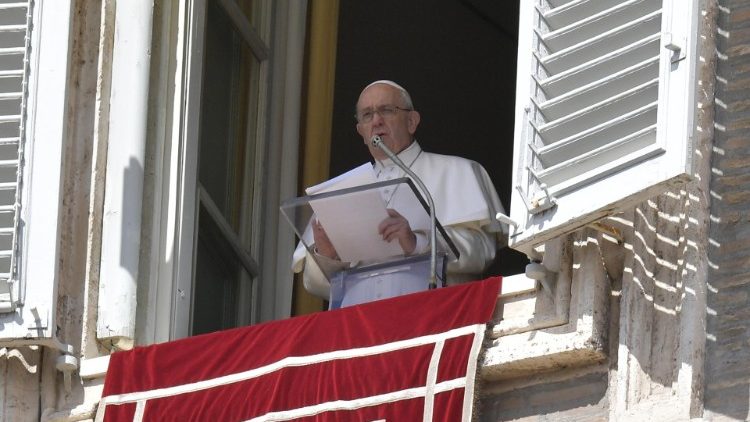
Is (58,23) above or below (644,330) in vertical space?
above

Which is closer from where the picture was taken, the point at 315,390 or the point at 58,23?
the point at 315,390

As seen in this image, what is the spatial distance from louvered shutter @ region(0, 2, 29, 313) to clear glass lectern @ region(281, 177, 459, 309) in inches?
30.9

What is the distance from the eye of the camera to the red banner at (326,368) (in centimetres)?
849

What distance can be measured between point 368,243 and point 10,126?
1.08 meters

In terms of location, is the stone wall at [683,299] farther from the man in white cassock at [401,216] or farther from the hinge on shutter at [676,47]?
the man in white cassock at [401,216]

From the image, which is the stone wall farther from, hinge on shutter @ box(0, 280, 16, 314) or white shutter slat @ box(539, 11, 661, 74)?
hinge on shutter @ box(0, 280, 16, 314)

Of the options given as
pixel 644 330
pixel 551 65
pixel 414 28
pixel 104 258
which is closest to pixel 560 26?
pixel 551 65

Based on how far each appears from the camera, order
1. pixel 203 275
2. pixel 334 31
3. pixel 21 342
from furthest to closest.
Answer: pixel 334 31
pixel 203 275
pixel 21 342

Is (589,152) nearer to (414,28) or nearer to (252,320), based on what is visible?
(252,320)

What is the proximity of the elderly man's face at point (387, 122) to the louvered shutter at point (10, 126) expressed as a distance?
1.17 metres

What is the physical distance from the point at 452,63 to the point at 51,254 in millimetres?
3609

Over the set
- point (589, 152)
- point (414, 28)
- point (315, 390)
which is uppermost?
point (414, 28)

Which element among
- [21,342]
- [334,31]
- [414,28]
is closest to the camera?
[21,342]

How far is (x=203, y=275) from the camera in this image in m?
9.91
